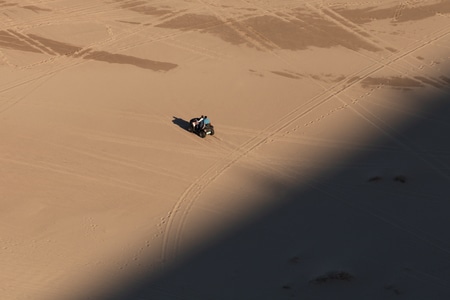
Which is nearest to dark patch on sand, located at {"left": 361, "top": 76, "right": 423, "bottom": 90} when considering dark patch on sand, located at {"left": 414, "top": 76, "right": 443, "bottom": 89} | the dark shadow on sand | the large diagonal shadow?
dark patch on sand, located at {"left": 414, "top": 76, "right": 443, "bottom": 89}

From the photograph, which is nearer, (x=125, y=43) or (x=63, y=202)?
(x=63, y=202)

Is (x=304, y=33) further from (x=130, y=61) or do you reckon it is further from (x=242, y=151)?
(x=242, y=151)

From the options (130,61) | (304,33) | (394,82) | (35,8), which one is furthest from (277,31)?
(35,8)

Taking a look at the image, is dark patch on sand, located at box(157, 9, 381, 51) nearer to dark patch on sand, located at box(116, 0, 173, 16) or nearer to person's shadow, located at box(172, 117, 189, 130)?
dark patch on sand, located at box(116, 0, 173, 16)

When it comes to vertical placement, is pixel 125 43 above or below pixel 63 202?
above

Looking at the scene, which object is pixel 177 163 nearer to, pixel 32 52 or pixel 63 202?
pixel 63 202

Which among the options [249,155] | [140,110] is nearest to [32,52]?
[140,110]
